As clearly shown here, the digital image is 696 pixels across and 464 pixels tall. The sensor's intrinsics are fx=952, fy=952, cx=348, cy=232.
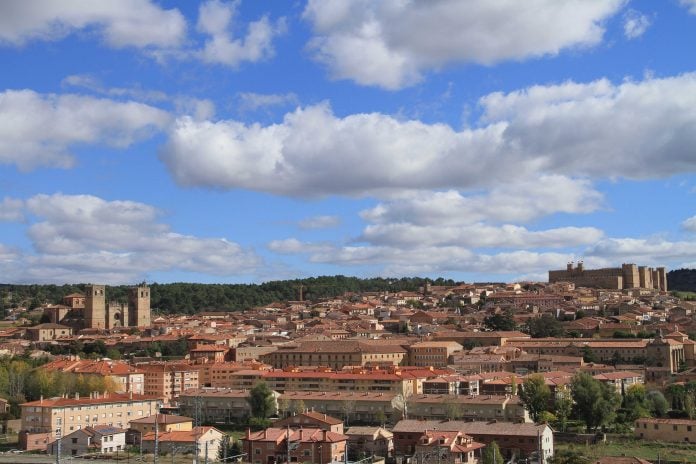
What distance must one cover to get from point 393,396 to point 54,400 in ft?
50.6

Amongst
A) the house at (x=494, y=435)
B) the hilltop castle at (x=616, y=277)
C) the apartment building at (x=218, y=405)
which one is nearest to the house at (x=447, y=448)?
the house at (x=494, y=435)

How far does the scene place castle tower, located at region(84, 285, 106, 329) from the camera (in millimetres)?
87188

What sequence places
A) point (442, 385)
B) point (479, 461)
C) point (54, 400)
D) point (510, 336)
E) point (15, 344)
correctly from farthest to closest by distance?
point (15, 344) → point (510, 336) → point (442, 385) → point (54, 400) → point (479, 461)

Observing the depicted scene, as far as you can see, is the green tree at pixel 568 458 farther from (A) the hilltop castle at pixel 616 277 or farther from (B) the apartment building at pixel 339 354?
(A) the hilltop castle at pixel 616 277

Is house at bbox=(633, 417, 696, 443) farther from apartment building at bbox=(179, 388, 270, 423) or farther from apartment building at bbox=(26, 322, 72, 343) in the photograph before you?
apartment building at bbox=(26, 322, 72, 343)

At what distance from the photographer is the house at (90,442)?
37.9 meters

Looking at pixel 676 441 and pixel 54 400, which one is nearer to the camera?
pixel 676 441

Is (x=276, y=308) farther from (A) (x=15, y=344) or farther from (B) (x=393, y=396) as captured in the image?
(B) (x=393, y=396)

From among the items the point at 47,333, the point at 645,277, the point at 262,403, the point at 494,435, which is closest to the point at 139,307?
the point at 47,333

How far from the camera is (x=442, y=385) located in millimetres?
47969

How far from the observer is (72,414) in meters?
42.0

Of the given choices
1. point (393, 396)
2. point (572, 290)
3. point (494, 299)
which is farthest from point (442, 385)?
point (572, 290)

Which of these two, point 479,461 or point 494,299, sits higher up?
point 494,299

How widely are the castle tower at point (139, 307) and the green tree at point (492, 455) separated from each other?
6142 centimetres
